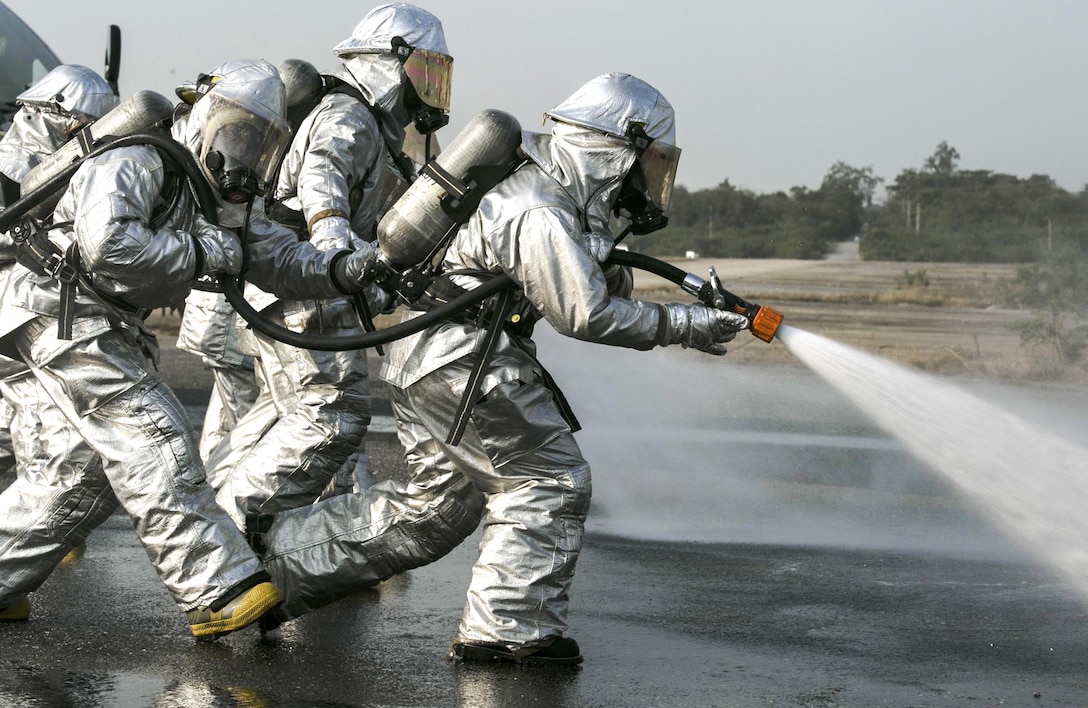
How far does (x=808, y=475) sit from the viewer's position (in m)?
7.57

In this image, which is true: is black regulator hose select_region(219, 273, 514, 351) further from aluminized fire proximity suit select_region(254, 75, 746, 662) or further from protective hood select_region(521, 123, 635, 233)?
protective hood select_region(521, 123, 635, 233)

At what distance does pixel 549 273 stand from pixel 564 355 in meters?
5.95

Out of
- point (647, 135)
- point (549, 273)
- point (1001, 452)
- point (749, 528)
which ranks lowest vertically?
point (749, 528)

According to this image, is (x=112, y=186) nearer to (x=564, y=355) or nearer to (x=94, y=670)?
(x=94, y=670)

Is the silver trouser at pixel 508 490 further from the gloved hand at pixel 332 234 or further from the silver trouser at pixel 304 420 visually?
the gloved hand at pixel 332 234

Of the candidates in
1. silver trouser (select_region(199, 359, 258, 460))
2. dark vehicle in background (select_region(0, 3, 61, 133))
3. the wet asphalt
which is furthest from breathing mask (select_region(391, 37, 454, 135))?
dark vehicle in background (select_region(0, 3, 61, 133))

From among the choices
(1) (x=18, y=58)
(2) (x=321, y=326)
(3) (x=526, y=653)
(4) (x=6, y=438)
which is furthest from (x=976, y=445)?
(1) (x=18, y=58)

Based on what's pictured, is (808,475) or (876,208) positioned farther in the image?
(876,208)

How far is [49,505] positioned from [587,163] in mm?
1938

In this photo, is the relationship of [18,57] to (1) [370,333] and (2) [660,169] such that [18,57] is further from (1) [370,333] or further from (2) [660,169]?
(2) [660,169]

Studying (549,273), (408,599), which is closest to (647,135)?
(549,273)

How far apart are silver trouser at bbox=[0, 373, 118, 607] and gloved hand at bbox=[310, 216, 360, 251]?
1070mm

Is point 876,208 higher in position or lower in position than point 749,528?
higher

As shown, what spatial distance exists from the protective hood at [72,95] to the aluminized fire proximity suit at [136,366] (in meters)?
1.10
